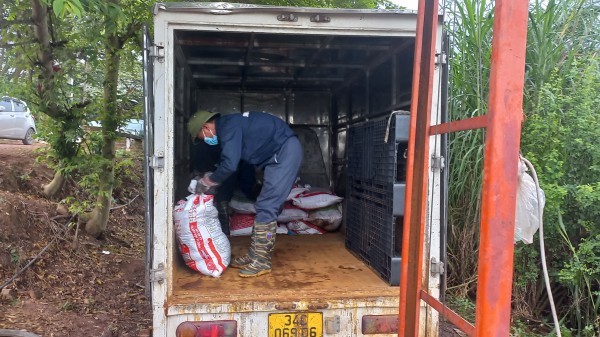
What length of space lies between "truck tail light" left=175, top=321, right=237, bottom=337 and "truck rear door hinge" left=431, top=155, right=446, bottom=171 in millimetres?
1496

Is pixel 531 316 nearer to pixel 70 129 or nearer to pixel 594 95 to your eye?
pixel 594 95

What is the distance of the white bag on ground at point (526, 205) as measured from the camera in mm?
1766

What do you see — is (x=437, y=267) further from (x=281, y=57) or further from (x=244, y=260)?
(x=281, y=57)

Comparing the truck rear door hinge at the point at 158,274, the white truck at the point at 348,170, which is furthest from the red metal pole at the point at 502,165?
the truck rear door hinge at the point at 158,274

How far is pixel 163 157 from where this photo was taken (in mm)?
2764

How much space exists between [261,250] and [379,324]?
1.08 metres

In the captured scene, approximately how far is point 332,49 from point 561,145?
6.78 feet

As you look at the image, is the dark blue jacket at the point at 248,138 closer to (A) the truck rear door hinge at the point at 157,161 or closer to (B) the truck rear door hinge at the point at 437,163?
(A) the truck rear door hinge at the point at 157,161

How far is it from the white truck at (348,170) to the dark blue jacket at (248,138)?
36cm

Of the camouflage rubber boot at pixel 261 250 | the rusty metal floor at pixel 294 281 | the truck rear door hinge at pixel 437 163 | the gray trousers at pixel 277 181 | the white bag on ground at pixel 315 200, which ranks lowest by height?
the rusty metal floor at pixel 294 281

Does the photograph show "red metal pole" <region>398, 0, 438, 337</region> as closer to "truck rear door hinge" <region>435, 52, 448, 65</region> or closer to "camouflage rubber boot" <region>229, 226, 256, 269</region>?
"truck rear door hinge" <region>435, 52, 448, 65</region>

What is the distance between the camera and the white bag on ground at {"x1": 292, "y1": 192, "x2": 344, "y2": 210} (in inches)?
204

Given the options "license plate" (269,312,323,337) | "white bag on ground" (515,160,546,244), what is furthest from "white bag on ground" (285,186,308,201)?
"white bag on ground" (515,160,546,244)

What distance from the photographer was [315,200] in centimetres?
522
